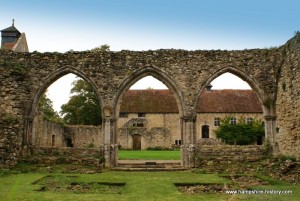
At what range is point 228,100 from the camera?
36219mm

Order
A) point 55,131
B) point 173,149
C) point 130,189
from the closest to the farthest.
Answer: point 130,189
point 55,131
point 173,149

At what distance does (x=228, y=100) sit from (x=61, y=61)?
81.8ft

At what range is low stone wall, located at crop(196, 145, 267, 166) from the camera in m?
14.1

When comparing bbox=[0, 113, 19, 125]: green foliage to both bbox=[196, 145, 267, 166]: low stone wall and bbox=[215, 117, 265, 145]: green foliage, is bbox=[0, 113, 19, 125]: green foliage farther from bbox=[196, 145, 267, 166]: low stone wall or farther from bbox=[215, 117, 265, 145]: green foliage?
bbox=[215, 117, 265, 145]: green foliage

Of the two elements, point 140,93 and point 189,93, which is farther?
point 140,93

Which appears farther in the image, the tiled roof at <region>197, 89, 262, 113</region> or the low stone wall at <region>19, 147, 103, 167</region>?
the tiled roof at <region>197, 89, 262, 113</region>

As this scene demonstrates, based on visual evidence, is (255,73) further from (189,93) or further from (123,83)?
(123,83)

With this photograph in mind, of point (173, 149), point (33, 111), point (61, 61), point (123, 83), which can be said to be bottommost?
point (173, 149)

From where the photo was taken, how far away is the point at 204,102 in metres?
36.4

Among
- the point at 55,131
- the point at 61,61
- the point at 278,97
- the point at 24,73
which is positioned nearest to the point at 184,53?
the point at 278,97

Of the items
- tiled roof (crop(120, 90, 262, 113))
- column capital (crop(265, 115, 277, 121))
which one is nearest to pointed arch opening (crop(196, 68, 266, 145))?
tiled roof (crop(120, 90, 262, 113))

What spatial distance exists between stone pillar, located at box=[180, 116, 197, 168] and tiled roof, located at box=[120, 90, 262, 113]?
68.3 ft

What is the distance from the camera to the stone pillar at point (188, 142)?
13969mm

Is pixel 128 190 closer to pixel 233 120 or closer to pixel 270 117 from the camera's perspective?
pixel 270 117
